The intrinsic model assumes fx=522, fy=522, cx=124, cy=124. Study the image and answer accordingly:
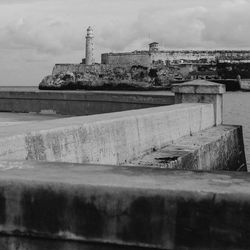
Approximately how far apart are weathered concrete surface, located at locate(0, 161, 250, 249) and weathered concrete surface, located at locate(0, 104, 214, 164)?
185 centimetres

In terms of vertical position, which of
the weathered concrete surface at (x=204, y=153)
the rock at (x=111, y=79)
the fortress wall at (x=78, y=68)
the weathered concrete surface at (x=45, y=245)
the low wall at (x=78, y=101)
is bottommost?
the weathered concrete surface at (x=204, y=153)

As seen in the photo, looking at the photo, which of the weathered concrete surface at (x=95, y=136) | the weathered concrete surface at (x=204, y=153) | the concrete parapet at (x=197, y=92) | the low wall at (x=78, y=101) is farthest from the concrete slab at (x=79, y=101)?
the weathered concrete surface at (x=95, y=136)

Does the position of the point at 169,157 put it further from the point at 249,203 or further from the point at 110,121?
the point at 249,203

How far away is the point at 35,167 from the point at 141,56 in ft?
412

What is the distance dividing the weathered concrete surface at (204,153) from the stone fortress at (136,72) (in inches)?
3966

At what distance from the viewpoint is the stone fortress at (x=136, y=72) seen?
11888 centimetres

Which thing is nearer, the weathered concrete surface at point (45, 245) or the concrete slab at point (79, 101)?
the weathered concrete surface at point (45, 245)

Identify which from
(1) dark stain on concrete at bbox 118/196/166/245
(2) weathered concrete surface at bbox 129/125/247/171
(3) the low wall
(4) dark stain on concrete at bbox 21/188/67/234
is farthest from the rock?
(1) dark stain on concrete at bbox 118/196/166/245

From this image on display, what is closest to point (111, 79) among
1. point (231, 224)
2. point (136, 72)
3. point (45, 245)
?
point (136, 72)

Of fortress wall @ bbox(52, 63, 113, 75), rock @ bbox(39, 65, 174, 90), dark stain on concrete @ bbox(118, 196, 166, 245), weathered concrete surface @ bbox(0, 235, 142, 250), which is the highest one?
fortress wall @ bbox(52, 63, 113, 75)

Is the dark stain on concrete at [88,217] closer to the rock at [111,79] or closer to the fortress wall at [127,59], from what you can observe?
the rock at [111,79]

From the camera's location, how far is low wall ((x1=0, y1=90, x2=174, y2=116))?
1325cm

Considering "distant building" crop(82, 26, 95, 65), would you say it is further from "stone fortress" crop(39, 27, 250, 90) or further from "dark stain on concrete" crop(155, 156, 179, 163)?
"dark stain on concrete" crop(155, 156, 179, 163)

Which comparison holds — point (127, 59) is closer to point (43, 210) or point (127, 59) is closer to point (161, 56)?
point (161, 56)
